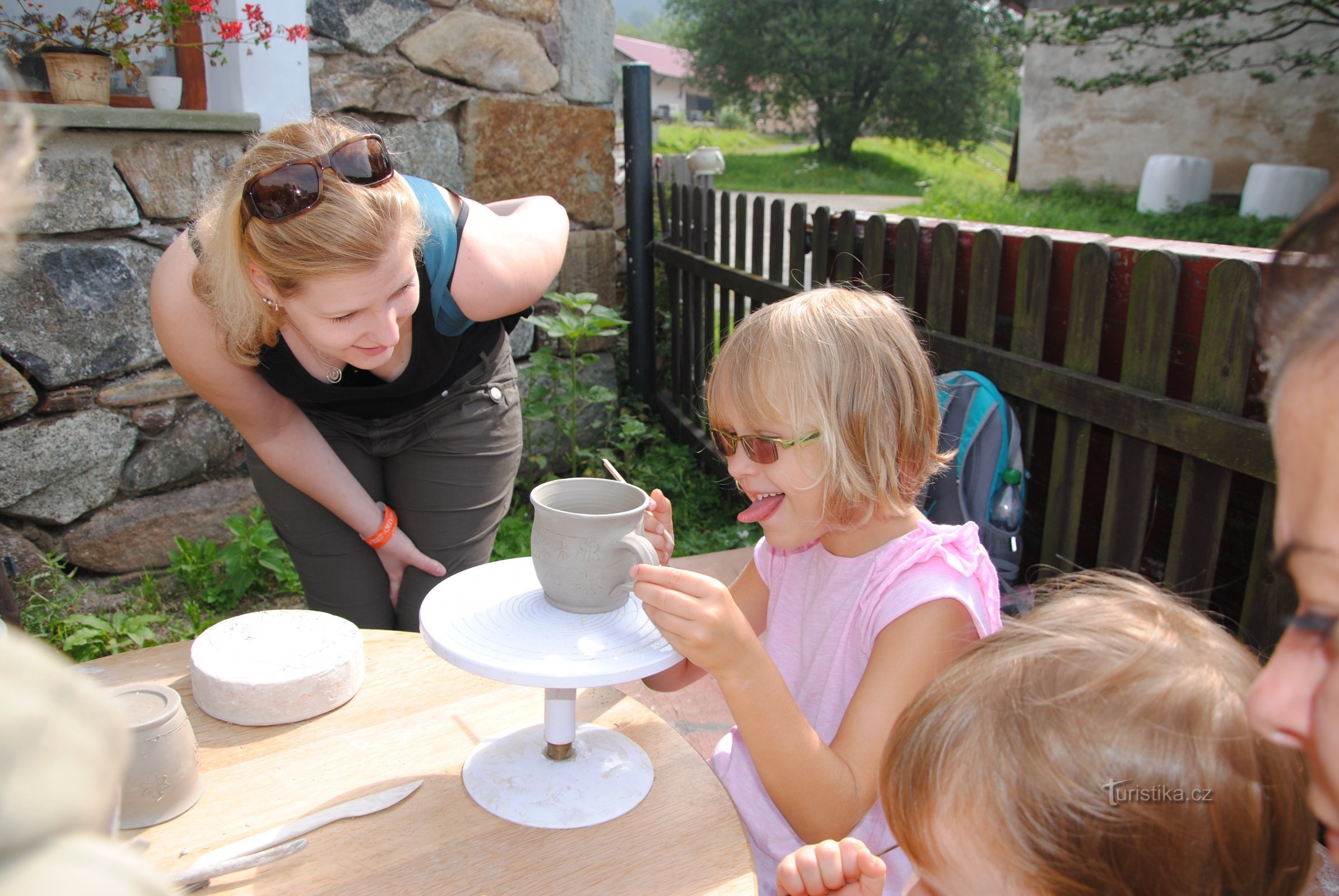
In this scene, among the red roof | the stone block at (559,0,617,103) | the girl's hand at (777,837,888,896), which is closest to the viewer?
the girl's hand at (777,837,888,896)

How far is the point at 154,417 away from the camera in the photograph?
334 cm

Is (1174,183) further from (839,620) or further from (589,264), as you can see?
(839,620)

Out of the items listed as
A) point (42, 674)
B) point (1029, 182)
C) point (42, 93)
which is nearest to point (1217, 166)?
point (1029, 182)

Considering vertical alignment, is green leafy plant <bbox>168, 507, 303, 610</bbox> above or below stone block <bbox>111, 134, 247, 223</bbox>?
below

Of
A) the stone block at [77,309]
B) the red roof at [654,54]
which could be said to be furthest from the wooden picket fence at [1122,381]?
the red roof at [654,54]

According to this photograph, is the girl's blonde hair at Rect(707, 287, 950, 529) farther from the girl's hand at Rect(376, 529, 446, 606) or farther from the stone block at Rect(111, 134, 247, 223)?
the stone block at Rect(111, 134, 247, 223)

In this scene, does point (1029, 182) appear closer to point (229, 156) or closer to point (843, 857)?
point (229, 156)

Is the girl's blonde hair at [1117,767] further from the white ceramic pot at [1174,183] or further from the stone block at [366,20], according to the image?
the white ceramic pot at [1174,183]

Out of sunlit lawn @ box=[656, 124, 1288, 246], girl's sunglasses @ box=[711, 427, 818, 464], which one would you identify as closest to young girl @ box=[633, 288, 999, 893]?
girl's sunglasses @ box=[711, 427, 818, 464]

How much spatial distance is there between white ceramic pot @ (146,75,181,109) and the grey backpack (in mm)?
2825

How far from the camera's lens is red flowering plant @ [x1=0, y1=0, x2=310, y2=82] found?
9.97 ft

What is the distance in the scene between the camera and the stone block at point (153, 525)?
3287 millimetres

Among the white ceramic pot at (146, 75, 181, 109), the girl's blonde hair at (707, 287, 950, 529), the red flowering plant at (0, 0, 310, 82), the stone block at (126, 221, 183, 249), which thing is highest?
the red flowering plant at (0, 0, 310, 82)

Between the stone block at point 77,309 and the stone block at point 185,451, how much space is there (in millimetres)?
278
